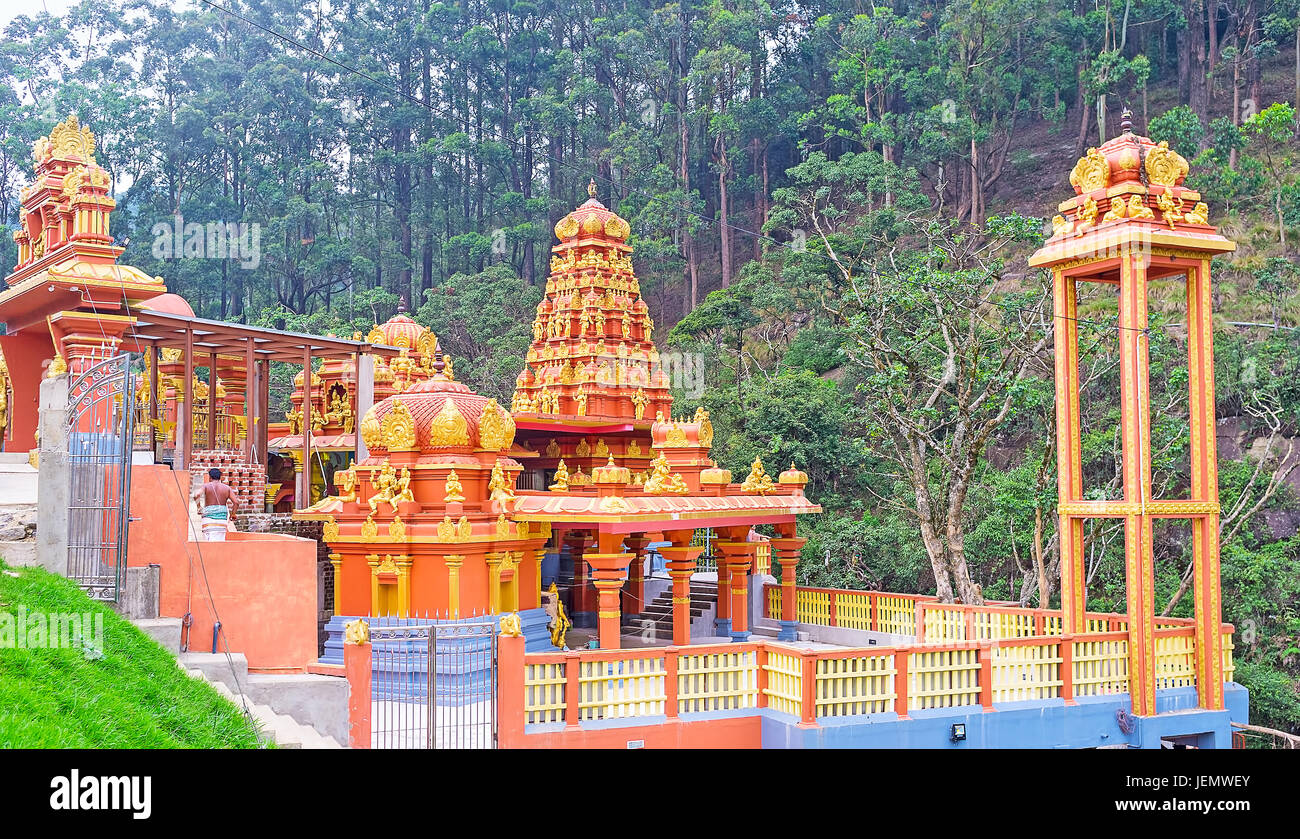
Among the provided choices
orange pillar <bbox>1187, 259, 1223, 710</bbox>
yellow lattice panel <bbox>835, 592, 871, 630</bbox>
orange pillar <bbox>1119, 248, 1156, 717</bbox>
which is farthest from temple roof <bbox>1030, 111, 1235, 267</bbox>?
yellow lattice panel <bbox>835, 592, 871, 630</bbox>

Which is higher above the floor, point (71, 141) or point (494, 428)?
point (71, 141)

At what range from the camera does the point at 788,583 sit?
18.0 meters

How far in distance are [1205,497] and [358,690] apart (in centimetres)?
942

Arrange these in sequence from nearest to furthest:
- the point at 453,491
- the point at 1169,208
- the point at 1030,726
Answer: the point at 1030,726
the point at 1169,208
the point at 453,491

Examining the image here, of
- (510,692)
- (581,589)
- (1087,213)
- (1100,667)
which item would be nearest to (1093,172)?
(1087,213)

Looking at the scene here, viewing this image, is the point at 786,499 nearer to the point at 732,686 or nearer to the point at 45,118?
the point at 732,686

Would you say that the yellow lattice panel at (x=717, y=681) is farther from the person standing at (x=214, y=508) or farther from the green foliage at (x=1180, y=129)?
the green foliage at (x=1180, y=129)

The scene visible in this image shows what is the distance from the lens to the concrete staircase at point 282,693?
1042 centimetres

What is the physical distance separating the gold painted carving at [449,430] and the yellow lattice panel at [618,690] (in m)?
5.66

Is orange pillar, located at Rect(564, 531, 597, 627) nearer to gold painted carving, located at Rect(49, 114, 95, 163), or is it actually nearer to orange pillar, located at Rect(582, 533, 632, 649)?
orange pillar, located at Rect(582, 533, 632, 649)

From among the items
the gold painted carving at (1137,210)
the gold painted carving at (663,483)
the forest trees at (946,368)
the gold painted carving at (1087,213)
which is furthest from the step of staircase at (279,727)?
the forest trees at (946,368)

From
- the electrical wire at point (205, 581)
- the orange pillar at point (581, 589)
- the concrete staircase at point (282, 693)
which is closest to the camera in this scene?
the electrical wire at point (205, 581)

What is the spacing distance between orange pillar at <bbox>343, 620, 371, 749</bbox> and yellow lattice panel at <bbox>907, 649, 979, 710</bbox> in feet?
17.9

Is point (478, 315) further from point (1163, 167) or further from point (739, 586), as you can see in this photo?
point (1163, 167)
